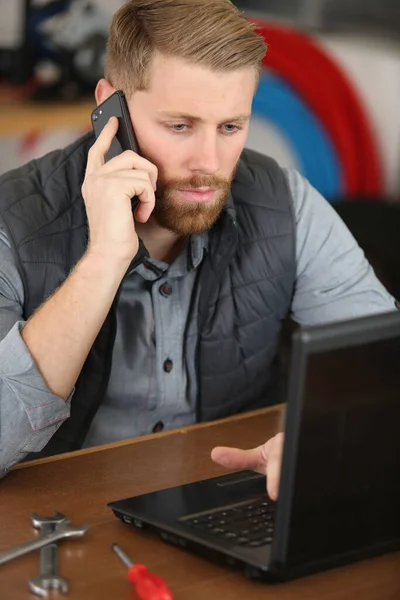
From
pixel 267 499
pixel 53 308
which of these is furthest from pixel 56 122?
pixel 267 499

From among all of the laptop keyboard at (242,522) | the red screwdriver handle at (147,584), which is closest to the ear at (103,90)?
the laptop keyboard at (242,522)

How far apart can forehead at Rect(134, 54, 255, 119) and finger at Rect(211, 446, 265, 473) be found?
1.78 ft

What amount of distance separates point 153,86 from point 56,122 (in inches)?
65.0

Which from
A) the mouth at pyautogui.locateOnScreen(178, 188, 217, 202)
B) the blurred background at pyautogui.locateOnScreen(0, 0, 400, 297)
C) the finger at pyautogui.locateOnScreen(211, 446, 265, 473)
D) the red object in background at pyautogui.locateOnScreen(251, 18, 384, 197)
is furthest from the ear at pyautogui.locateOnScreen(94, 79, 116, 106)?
the red object in background at pyautogui.locateOnScreen(251, 18, 384, 197)

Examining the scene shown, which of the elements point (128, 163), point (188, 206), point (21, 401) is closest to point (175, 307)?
point (188, 206)

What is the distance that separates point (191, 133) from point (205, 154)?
0.15 ft

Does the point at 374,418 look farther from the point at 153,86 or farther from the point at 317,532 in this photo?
the point at 153,86

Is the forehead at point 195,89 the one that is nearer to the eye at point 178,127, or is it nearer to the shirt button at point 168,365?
the eye at point 178,127

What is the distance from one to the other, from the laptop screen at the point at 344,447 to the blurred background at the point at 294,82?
2336mm

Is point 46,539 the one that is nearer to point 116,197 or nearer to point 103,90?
point 116,197

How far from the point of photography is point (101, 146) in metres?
1.71

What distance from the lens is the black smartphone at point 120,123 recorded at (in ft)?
5.70

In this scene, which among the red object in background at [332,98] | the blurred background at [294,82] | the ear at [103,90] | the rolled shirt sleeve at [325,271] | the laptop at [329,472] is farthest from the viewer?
the red object in background at [332,98]

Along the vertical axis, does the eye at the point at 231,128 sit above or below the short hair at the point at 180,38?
below
